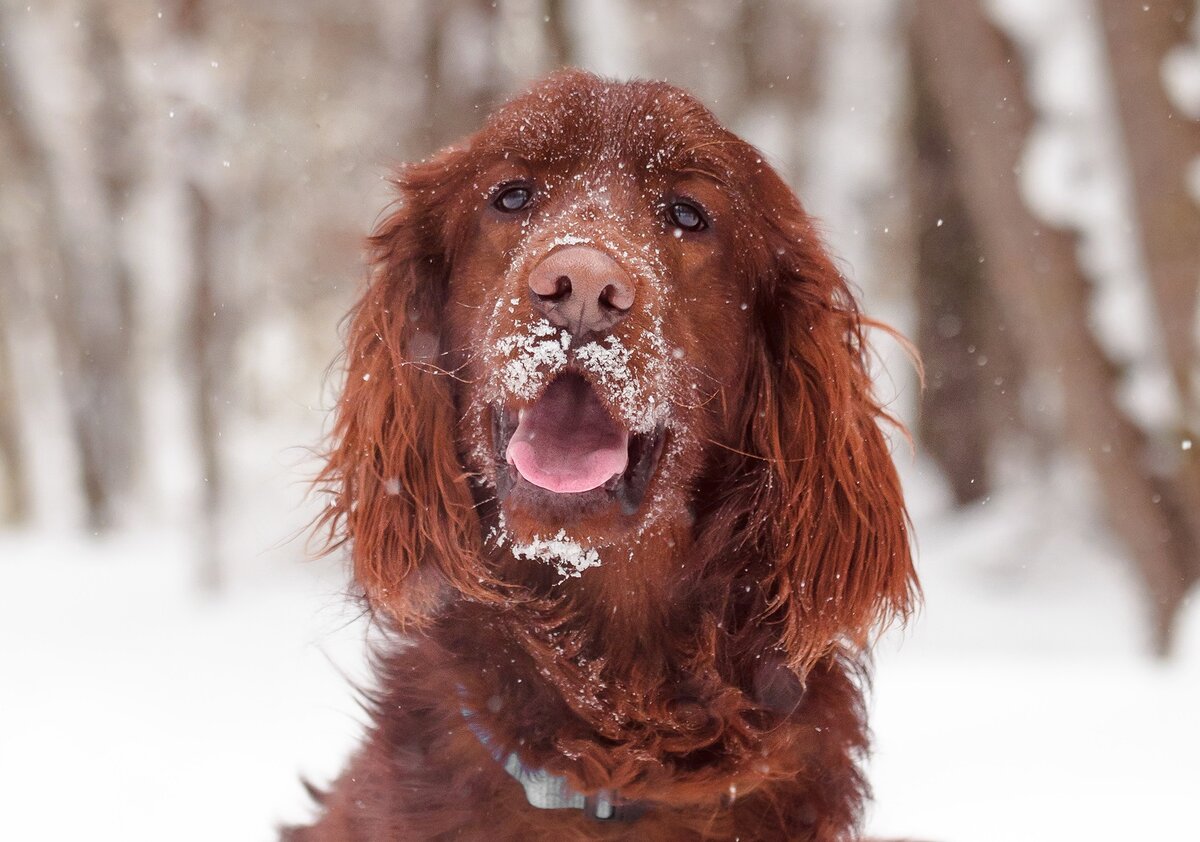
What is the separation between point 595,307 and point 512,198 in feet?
2.25

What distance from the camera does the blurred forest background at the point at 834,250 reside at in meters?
5.41

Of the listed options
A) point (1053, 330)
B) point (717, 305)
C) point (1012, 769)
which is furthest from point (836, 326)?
point (1053, 330)

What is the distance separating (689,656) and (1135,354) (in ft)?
16.0

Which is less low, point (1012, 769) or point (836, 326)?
point (836, 326)

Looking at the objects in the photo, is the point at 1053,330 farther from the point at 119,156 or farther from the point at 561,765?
the point at 119,156

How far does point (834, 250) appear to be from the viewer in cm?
340

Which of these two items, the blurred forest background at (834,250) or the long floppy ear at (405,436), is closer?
the long floppy ear at (405,436)

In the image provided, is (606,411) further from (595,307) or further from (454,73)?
(454,73)

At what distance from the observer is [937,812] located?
4.55m

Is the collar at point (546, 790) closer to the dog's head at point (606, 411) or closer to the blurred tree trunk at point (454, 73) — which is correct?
the dog's head at point (606, 411)

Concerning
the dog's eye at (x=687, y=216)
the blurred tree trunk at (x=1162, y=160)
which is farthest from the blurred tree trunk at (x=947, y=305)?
the dog's eye at (x=687, y=216)

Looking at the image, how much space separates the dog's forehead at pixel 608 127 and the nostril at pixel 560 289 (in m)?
0.66

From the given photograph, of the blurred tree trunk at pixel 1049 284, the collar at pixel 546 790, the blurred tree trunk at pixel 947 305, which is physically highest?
the blurred tree trunk at pixel 947 305

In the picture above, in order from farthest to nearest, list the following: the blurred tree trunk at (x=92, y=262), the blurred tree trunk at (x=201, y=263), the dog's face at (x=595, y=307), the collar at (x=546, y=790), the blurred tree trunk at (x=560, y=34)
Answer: the blurred tree trunk at (x=92, y=262)
the blurred tree trunk at (x=201, y=263)
the blurred tree trunk at (x=560, y=34)
the collar at (x=546, y=790)
the dog's face at (x=595, y=307)
